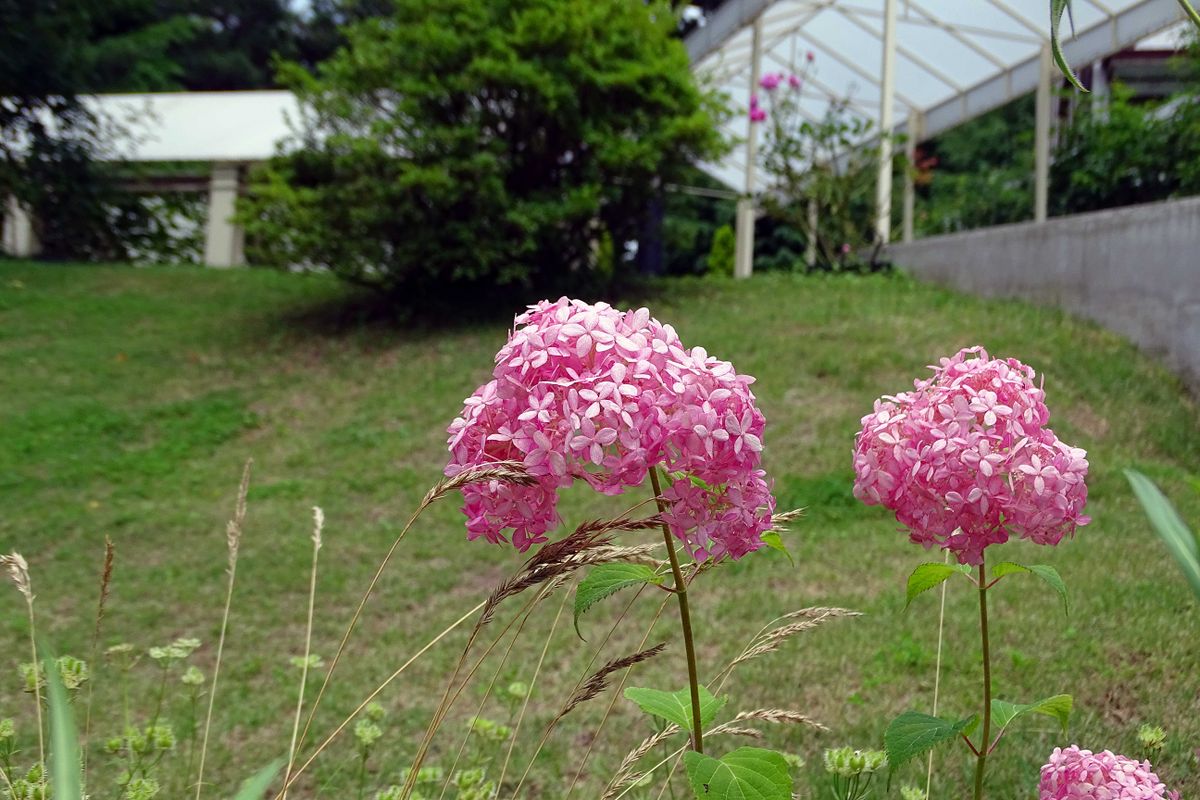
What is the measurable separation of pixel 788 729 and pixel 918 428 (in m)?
1.67

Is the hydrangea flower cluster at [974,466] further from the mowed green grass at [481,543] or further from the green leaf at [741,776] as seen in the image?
the mowed green grass at [481,543]

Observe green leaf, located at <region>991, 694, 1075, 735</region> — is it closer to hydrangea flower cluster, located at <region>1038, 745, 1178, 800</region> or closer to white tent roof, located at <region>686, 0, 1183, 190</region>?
hydrangea flower cluster, located at <region>1038, 745, 1178, 800</region>

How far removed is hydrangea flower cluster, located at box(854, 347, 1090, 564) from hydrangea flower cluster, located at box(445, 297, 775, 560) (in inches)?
7.8

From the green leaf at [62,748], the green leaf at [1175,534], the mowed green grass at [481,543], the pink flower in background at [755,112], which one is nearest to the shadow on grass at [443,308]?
the mowed green grass at [481,543]

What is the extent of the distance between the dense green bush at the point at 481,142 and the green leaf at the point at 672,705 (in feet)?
22.7

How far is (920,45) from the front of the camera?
33.3 ft

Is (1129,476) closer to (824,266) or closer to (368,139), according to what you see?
(368,139)

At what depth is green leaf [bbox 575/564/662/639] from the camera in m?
1.07

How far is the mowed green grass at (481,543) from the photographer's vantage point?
273cm

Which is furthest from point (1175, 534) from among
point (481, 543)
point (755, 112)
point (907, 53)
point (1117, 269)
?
point (907, 53)

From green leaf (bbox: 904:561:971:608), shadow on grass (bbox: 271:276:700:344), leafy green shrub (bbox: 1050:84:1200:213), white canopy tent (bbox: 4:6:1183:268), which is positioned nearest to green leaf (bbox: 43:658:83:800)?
green leaf (bbox: 904:561:971:608)

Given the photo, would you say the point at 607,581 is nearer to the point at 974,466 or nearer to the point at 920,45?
the point at 974,466

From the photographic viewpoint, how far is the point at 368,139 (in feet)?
26.7

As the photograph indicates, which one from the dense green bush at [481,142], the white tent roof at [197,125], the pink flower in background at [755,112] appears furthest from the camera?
the white tent roof at [197,125]
